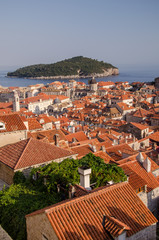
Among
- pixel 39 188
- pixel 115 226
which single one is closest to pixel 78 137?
pixel 39 188

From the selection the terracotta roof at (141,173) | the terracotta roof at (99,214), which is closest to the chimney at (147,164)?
the terracotta roof at (141,173)

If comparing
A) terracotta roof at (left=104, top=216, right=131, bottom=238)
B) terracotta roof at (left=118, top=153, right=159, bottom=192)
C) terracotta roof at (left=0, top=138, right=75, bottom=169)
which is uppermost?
terracotta roof at (left=104, top=216, right=131, bottom=238)

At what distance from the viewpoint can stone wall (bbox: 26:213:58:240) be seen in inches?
268

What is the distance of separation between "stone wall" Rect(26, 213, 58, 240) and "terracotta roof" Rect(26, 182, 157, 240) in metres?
0.16

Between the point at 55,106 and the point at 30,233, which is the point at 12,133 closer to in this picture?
the point at 30,233

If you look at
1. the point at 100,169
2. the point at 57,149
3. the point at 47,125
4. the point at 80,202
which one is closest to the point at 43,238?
the point at 80,202

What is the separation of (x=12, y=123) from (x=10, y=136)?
0.91m

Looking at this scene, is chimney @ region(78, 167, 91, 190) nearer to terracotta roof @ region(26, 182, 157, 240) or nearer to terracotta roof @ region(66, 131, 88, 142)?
terracotta roof @ region(26, 182, 157, 240)

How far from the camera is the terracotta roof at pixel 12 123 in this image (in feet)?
55.5

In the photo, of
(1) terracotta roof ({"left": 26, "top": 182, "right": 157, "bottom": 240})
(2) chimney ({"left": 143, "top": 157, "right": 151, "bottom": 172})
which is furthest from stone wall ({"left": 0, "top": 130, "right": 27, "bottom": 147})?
(1) terracotta roof ({"left": 26, "top": 182, "right": 157, "bottom": 240})

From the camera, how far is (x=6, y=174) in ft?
43.1

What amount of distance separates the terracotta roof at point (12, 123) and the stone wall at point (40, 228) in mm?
9802

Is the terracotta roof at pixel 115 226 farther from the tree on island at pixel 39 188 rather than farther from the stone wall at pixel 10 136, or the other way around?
the stone wall at pixel 10 136

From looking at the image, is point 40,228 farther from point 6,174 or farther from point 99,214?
point 6,174
